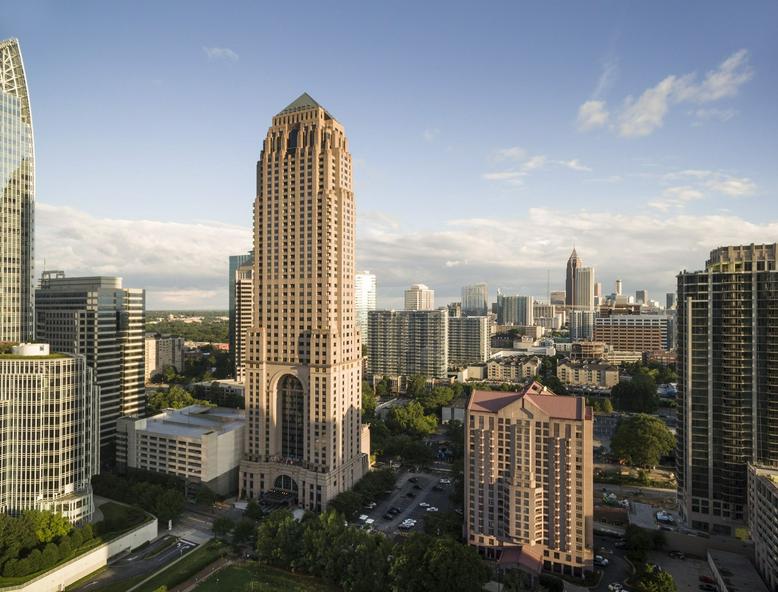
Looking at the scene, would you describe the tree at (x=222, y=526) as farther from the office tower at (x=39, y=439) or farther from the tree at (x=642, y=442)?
the tree at (x=642, y=442)

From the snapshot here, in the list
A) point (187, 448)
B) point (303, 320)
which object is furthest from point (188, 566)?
point (303, 320)

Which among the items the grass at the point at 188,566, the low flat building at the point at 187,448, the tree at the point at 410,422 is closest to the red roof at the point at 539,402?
the grass at the point at 188,566

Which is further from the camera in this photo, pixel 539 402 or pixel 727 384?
pixel 727 384

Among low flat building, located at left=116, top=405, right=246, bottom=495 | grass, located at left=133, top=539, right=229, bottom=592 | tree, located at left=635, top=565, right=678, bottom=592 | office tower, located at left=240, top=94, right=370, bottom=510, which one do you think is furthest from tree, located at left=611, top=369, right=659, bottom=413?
grass, located at left=133, top=539, right=229, bottom=592

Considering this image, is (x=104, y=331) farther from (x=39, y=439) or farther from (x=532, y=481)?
(x=532, y=481)

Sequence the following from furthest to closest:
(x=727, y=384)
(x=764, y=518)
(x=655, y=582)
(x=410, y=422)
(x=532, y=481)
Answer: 1. (x=410, y=422)
2. (x=727, y=384)
3. (x=532, y=481)
4. (x=764, y=518)
5. (x=655, y=582)

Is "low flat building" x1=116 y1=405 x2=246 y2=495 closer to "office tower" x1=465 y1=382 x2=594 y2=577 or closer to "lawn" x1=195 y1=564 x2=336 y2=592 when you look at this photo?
"lawn" x1=195 y1=564 x2=336 y2=592
